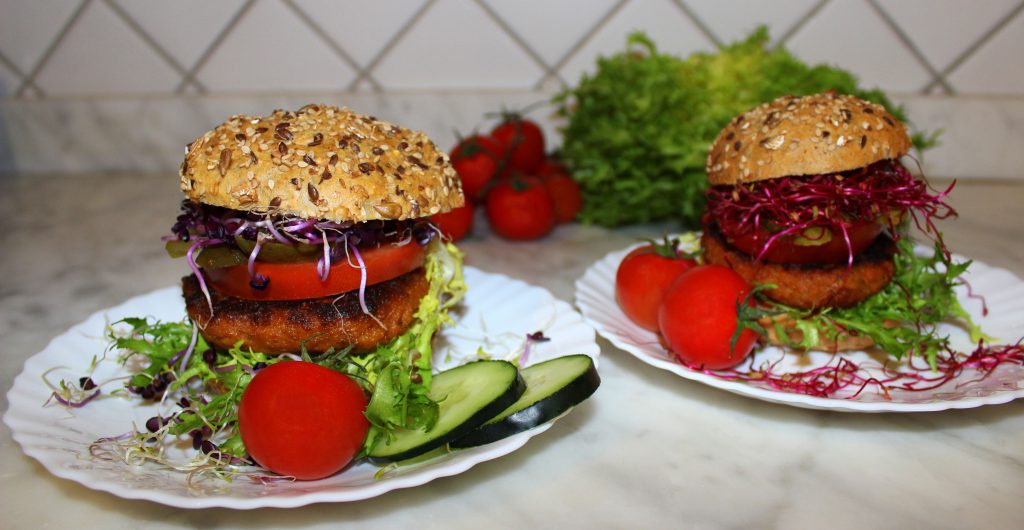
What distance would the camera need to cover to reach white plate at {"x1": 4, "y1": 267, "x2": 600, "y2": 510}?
1690 millimetres

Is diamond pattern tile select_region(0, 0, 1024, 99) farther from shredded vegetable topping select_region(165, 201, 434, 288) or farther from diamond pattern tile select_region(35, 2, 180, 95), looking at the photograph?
shredded vegetable topping select_region(165, 201, 434, 288)

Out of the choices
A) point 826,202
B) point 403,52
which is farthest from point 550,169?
point 826,202

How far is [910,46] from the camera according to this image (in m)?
4.03

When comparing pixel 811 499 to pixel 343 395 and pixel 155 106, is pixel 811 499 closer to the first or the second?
pixel 343 395

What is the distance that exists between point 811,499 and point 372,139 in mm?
1459

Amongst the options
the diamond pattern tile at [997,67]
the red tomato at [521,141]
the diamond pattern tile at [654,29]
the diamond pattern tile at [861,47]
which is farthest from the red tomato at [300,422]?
the diamond pattern tile at [997,67]

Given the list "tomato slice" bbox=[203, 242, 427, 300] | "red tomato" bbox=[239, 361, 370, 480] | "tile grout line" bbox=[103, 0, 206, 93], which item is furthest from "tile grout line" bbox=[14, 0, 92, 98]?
"red tomato" bbox=[239, 361, 370, 480]

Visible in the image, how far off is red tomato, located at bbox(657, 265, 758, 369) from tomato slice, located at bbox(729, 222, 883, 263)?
0.66 feet

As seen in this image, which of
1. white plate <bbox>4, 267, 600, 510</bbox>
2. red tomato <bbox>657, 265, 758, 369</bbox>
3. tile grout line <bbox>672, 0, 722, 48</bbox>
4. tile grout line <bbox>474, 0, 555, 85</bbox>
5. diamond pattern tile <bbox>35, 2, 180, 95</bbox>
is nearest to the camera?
white plate <bbox>4, 267, 600, 510</bbox>

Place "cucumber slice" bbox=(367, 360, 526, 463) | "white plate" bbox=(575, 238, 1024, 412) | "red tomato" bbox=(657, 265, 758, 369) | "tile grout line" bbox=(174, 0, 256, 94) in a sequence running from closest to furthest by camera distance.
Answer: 1. "cucumber slice" bbox=(367, 360, 526, 463)
2. "white plate" bbox=(575, 238, 1024, 412)
3. "red tomato" bbox=(657, 265, 758, 369)
4. "tile grout line" bbox=(174, 0, 256, 94)

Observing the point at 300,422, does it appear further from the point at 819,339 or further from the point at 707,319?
the point at 819,339

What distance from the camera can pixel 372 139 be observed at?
2258 millimetres

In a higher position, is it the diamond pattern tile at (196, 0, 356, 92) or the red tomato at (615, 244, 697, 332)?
the diamond pattern tile at (196, 0, 356, 92)

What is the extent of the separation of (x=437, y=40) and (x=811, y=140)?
2.40 metres
